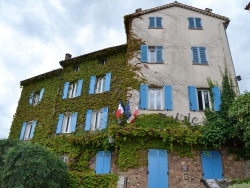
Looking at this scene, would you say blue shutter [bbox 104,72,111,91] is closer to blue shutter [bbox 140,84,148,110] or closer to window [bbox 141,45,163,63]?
window [bbox 141,45,163,63]

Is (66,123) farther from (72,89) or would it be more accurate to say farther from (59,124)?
(72,89)

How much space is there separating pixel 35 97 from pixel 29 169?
42.8 ft

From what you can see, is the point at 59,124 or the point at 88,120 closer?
the point at 88,120

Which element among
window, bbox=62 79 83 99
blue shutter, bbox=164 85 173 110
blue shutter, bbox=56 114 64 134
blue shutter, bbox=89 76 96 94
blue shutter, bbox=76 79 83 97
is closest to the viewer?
blue shutter, bbox=164 85 173 110

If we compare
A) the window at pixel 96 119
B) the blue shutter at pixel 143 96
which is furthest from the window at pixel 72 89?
the blue shutter at pixel 143 96

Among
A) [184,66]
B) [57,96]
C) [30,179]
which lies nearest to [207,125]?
[184,66]

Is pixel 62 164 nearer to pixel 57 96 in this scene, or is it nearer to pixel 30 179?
pixel 30 179

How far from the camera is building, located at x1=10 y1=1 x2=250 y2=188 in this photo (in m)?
13.9

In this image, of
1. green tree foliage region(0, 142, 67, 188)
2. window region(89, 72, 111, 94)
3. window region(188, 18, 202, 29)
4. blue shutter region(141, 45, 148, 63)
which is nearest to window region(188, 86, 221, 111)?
blue shutter region(141, 45, 148, 63)

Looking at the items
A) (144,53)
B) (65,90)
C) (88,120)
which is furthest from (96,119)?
(144,53)

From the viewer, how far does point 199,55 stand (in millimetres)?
17750

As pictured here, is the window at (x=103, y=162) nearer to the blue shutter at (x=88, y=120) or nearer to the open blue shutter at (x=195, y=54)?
the blue shutter at (x=88, y=120)

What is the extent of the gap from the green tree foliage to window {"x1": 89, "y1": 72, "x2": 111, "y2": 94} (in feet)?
26.0

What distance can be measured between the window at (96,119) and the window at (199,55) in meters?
7.18
